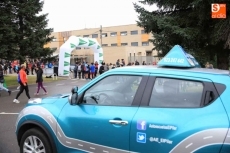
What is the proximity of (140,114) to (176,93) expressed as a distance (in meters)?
0.47

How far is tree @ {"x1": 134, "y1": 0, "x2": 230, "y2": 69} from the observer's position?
12758mm

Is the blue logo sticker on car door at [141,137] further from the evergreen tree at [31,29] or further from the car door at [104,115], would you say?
the evergreen tree at [31,29]

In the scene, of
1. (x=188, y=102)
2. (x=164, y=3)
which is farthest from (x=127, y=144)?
(x=164, y=3)

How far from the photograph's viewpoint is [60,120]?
398 cm

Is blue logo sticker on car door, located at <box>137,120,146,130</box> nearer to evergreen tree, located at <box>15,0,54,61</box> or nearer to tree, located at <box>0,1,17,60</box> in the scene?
tree, located at <box>0,1,17,60</box>

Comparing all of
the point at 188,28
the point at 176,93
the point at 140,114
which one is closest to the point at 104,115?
the point at 140,114

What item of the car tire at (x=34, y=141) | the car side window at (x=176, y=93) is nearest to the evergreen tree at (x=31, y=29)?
the car tire at (x=34, y=141)

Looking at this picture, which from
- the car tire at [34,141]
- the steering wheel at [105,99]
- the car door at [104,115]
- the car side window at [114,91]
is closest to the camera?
the car door at [104,115]

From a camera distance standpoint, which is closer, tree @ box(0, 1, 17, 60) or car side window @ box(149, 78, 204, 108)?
car side window @ box(149, 78, 204, 108)

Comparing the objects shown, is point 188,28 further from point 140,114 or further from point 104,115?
point 140,114

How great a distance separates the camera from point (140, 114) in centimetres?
334

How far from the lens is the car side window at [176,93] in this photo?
3.19m

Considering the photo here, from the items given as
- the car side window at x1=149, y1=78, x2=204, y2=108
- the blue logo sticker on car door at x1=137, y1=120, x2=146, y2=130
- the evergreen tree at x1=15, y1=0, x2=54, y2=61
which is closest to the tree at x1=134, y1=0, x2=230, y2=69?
the car side window at x1=149, y1=78, x2=204, y2=108

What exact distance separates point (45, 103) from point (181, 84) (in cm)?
203
